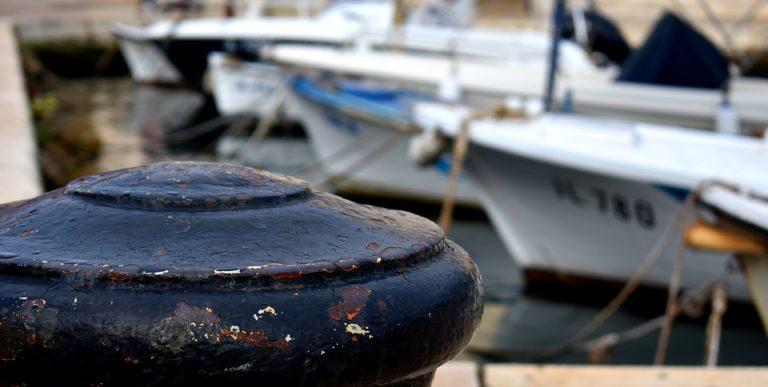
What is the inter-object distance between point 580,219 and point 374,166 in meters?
4.39

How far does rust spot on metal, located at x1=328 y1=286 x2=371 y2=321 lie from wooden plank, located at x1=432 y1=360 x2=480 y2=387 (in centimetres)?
190

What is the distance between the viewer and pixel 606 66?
1312 cm

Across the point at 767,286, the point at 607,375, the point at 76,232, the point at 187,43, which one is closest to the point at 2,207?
the point at 76,232

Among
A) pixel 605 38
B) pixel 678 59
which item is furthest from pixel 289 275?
pixel 605 38

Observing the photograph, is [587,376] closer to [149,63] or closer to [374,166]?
[374,166]

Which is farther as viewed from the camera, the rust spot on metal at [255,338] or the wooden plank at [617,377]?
the wooden plank at [617,377]

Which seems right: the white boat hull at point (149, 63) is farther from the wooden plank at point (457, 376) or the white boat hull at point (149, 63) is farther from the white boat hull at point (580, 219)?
the wooden plank at point (457, 376)

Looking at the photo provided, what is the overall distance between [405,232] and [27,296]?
1.83 ft

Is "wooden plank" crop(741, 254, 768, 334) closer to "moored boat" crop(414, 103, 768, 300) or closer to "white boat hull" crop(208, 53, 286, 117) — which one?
"moored boat" crop(414, 103, 768, 300)

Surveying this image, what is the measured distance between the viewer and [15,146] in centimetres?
656

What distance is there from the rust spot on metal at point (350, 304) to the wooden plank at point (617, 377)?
6.69 feet

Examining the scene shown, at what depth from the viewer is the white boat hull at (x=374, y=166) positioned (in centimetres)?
1161

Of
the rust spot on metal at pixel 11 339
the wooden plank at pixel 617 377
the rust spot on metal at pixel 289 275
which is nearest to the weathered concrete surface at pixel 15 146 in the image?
the wooden plank at pixel 617 377

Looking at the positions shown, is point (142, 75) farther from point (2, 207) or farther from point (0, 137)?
point (2, 207)
